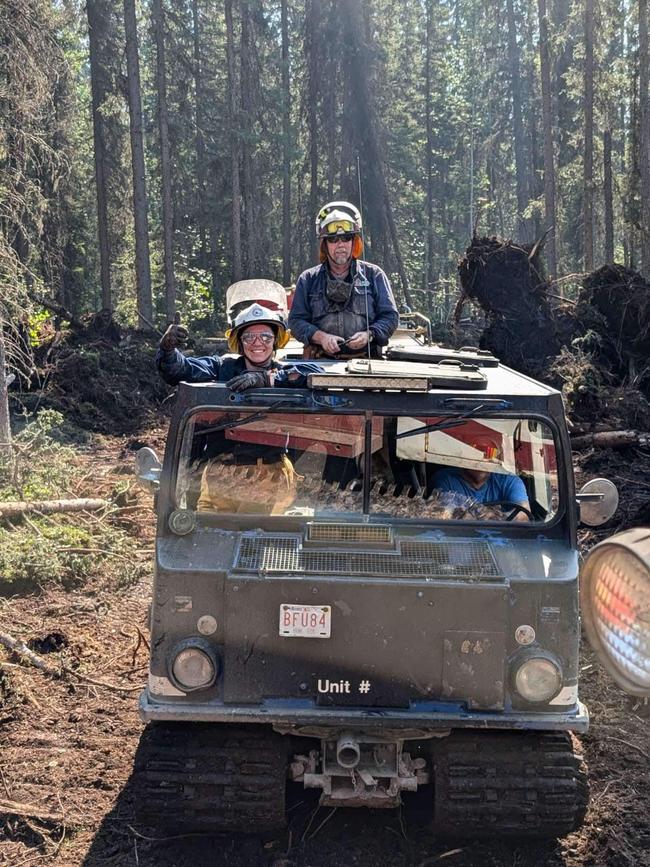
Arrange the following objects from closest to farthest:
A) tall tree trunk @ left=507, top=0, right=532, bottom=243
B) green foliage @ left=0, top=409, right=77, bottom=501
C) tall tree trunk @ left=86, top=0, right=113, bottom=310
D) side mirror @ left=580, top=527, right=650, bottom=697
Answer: side mirror @ left=580, top=527, right=650, bottom=697, green foliage @ left=0, top=409, right=77, bottom=501, tall tree trunk @ left=86, top=0, right=113, bottom=310, tall tree trunk @ left=507, top=0, right=532, bottom=243

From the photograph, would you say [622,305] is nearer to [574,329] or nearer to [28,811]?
[574,329]

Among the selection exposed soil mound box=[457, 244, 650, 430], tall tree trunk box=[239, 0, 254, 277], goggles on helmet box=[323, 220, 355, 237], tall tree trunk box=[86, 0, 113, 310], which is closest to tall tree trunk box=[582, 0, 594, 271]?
tall tree trunk box=[239, 0, 254, 277]

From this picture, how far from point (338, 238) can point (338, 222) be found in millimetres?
134

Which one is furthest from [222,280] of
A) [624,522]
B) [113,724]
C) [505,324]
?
[113,724]

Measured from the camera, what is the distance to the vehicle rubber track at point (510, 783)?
13.6 feet

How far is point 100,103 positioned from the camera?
101 ft

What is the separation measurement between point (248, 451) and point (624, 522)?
557cm

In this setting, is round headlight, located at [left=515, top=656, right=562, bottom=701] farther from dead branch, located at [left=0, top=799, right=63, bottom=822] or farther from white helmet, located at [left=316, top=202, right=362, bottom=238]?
white helmet, located at [left=316, top=202, right=362, bottom=238]

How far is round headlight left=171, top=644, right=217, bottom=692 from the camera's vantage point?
162 inches

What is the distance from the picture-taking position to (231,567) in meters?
4.18

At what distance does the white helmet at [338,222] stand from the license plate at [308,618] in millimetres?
3423

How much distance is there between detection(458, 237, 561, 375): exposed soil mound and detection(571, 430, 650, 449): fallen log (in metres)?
5.03

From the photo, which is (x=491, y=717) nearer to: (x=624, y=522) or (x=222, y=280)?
(x=624, y=522)

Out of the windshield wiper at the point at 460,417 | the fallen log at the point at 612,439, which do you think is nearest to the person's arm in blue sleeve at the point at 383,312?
the windshield wiper at the point at 460,417
